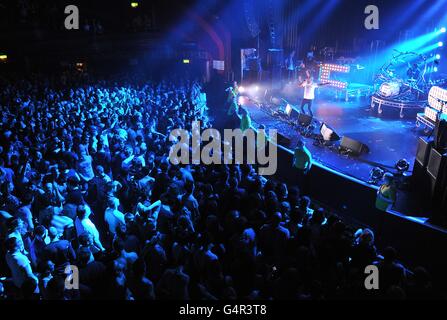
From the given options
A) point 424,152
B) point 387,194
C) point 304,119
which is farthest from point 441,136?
point 304,119

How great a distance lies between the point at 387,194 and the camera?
18.5ft

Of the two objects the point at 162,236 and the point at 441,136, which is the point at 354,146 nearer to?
the point at 441,136

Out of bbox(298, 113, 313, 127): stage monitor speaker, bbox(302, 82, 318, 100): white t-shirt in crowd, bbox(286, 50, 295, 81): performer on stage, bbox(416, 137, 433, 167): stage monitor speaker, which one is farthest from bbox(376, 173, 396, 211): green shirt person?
bbox(286, 50, 295, 81): performer on stage

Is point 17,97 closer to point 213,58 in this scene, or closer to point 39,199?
point 39,199

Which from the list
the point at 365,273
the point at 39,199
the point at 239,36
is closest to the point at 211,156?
the point at 39,199

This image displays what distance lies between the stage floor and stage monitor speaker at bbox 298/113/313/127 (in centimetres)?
34

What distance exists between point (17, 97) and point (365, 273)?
32.3 feet

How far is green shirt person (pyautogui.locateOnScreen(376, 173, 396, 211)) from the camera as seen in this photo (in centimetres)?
559

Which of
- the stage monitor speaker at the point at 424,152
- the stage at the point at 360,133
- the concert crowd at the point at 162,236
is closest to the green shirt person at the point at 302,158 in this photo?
the concert crowd at the point at 162,236

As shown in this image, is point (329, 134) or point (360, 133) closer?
point (329, 134)

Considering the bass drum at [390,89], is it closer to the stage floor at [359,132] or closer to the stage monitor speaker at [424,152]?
the stage floor at [359,132]

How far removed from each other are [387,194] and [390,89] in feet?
26.2

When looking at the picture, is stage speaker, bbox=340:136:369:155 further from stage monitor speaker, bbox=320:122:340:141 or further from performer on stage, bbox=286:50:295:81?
performer on stage, bbox=286:50:295:81
